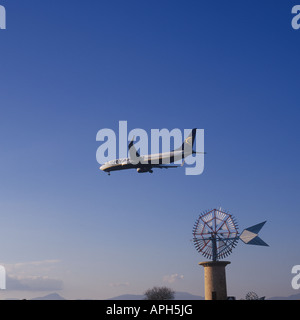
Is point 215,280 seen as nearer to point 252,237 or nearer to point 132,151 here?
point 252,237

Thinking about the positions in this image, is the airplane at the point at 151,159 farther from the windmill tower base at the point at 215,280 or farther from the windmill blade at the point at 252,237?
the windmill tower base at the point at 215,280

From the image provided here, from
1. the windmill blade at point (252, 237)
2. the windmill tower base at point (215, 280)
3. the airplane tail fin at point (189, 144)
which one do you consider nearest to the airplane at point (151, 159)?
the airplane tail fin at point (189, 144)

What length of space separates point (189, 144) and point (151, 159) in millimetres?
9557

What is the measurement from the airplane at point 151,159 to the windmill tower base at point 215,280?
2495 cm

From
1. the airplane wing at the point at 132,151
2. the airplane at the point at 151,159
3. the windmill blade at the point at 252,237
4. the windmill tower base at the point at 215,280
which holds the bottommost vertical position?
the windmill tower base at the point at 215,280

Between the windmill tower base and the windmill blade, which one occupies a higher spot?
the windmill blade

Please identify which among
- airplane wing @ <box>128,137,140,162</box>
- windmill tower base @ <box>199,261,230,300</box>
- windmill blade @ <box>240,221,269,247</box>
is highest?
airplane wing @ <box>128,137,140,162</box>

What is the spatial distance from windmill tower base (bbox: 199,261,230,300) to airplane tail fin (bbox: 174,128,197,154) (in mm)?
25999

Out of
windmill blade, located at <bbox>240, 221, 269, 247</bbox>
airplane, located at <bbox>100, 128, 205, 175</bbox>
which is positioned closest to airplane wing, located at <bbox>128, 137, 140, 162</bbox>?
airplane, located at <bbox>100, 128, 205, 175</bbox>

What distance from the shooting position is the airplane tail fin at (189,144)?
91.1 m

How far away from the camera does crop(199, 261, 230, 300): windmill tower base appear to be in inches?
2859

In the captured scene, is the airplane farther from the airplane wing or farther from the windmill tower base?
the windmill tower base
